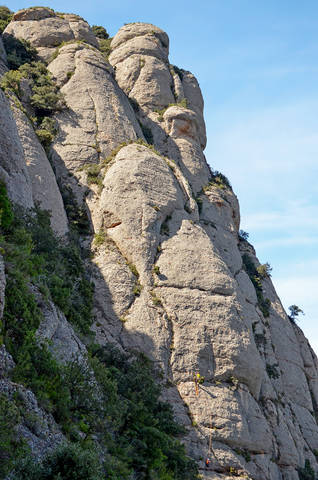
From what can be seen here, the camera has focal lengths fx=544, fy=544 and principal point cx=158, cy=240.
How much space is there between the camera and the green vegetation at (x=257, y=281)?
125 feet

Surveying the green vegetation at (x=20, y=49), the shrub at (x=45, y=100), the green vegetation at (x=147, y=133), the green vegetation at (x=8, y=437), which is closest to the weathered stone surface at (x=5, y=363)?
the green vegetation at (x=8, y=437)

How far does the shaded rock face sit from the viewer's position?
Result: 82.1 ft

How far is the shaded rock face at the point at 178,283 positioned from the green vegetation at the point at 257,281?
0.50m

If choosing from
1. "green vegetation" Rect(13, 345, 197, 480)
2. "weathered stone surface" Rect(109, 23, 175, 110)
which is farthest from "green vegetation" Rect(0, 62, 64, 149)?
"green vegetation" Rect(13, 345, 197, 480)

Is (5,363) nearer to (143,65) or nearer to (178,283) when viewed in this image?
(178,283)

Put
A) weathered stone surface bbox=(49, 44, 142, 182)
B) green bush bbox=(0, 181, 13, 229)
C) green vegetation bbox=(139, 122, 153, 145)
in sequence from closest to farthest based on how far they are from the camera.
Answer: green bush bbox=(0, 181, 13, 229)
weathered stone surface bbox=(49, 44, 142, 182)
green vegetation bbox=(139, 122, 153, 145)

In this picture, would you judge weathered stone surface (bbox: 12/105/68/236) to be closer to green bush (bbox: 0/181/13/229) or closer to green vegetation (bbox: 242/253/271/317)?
green bush (bbox: 0/181/13/229)

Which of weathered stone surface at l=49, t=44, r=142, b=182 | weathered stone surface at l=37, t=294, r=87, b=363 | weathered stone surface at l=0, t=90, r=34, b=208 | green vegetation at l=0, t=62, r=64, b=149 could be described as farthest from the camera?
weathered stone surface at l=49, t=44, r=142, b=182

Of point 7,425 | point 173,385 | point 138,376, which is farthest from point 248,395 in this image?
point 7,425

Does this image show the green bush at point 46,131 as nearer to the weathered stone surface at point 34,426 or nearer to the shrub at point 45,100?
the shrub at point 45,100

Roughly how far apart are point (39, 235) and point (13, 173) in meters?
3.33

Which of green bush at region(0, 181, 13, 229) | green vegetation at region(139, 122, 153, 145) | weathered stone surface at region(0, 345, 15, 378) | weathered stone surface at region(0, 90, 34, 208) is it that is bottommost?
weathered stone surface at region(0, 345, 15, 378)

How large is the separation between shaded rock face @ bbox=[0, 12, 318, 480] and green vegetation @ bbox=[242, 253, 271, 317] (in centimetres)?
50

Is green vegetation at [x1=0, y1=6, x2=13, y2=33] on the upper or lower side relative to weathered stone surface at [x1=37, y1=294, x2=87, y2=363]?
upper
